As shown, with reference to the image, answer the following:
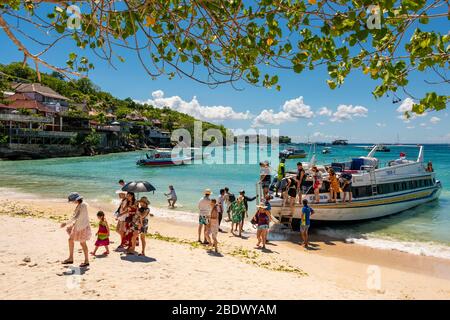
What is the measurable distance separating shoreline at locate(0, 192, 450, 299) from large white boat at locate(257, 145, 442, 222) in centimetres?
139

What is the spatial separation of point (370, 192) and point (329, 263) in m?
7.23

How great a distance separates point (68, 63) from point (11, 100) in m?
77.5

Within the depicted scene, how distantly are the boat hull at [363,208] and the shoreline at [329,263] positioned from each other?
1.16 meters

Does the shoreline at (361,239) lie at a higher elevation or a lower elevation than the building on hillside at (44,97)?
lower

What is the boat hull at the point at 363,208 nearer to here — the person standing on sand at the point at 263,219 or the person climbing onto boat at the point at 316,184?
the person climbing onto boat at the point at 316,184

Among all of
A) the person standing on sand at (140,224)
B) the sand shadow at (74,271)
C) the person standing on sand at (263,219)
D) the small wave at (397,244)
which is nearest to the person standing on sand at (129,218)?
the person standing on sand at (140,224)

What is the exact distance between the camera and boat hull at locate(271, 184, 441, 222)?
1463 cm

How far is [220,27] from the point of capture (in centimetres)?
495

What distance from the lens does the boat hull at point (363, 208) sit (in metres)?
14.6

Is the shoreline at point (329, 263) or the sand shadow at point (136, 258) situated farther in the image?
the sand shadow at point (136, 258)

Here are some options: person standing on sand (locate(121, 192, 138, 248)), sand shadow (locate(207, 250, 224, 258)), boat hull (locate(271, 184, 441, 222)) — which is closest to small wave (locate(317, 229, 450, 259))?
boat hull (locate(271, 184, 441, 222))
